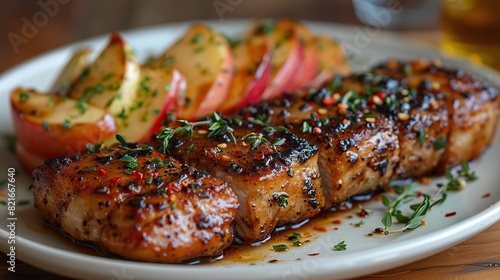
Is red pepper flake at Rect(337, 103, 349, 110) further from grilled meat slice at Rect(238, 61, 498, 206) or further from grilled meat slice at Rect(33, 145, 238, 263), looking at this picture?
grilled meat slice at Rect(33, 145, 238, 263)

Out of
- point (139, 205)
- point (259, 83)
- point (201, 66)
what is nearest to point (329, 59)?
point (259, 83)

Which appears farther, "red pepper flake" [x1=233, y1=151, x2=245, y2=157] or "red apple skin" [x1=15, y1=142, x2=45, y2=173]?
"red apple skin" [x1=15, y1=142, x2=45, y2=173]

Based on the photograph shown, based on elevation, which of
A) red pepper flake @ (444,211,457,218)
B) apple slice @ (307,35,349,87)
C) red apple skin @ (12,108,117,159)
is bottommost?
red pepper flake @ (444,211,457,218)

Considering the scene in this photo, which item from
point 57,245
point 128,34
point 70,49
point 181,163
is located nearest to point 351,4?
point 128,34

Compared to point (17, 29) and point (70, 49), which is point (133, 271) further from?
point (17, 29)

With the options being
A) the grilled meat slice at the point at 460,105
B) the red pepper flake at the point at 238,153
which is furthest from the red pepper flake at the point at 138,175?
the grilled meat slice at the point at 460,105
